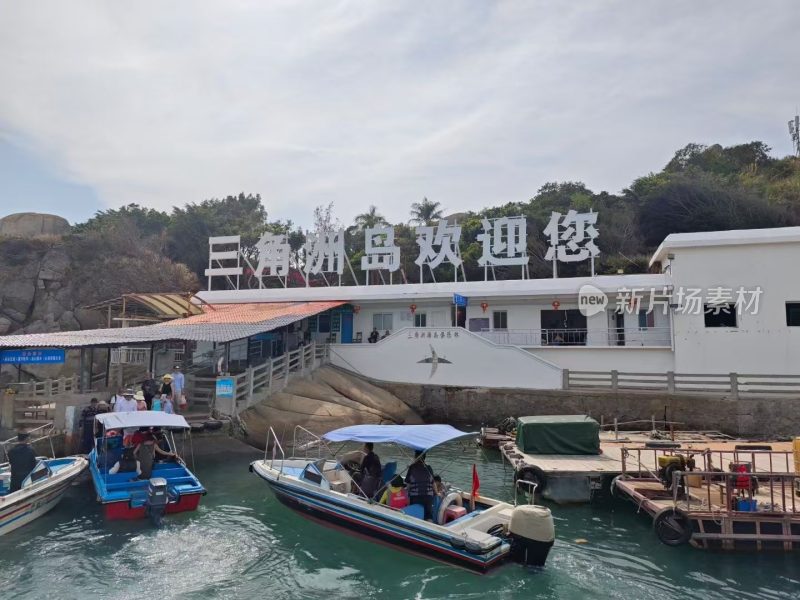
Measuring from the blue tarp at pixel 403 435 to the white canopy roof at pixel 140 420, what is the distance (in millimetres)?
3804

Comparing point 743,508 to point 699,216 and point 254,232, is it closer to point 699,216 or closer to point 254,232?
point 699,216

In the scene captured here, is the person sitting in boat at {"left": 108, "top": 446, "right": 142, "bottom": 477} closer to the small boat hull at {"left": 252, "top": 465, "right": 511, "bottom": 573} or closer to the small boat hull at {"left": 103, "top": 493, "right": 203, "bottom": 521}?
the small boat hull at {"left": 103, "top": 493, "right": 203, "bottom": 521}

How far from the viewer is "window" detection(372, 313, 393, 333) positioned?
2523 centimetres

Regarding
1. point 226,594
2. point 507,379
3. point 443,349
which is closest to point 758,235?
point 507,379

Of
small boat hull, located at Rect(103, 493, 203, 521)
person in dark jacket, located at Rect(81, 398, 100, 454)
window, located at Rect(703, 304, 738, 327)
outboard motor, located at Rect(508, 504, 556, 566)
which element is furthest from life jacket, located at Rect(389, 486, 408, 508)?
window, located at Rect(703, 304, 738, 327)

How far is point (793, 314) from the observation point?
1955cm

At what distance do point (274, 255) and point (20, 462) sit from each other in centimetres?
1686

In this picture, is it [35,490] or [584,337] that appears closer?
[35,490]

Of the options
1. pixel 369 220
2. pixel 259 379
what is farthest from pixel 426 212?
pixel 259 379

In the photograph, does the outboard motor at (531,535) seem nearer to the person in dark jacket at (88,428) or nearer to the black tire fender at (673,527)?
the black tire fender at (673,527)

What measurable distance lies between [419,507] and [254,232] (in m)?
36.9

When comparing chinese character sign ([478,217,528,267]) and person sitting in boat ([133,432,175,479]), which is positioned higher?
chinese character sign ([478,217,528,267])

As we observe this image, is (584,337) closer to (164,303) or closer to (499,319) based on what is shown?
(499,319)

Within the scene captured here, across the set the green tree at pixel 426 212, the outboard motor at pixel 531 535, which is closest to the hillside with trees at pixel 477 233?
the green tree at pixel 426 212
